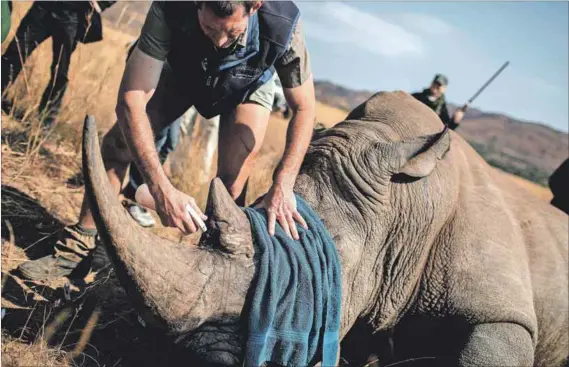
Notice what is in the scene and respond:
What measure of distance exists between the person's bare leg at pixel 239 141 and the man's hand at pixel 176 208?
1158 millimetres

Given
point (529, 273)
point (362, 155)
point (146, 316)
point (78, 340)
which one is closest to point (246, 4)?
point (362, 155)

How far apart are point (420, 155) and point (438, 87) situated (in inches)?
252

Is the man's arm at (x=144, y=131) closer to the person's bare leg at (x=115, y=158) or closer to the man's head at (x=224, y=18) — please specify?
the man's head at (x=224, y=18)

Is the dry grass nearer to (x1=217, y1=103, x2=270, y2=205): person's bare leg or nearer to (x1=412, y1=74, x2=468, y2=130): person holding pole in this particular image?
(x1=217, y1=103, x2=270, y2=205): person's bare leg

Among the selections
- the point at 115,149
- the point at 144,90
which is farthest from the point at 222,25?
the point at 115,149

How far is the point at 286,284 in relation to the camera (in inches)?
109

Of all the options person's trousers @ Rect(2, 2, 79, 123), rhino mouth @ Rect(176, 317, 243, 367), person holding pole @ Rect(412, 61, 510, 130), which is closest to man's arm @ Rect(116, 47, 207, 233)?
rhino mouth @ Rect(176, 317, 243, 367)

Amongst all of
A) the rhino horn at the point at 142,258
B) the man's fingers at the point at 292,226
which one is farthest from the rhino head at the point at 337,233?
the man's fingers at the point at 292,226

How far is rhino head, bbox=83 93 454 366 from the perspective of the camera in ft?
7.70

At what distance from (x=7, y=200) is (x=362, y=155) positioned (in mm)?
2976

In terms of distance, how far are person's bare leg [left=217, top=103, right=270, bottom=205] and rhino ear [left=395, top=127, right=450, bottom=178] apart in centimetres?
113

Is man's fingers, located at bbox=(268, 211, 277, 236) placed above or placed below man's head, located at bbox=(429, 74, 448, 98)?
above

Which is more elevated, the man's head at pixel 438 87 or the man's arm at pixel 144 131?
the man's arm at pixel 144 131

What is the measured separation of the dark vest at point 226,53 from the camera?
3414 millimetres
